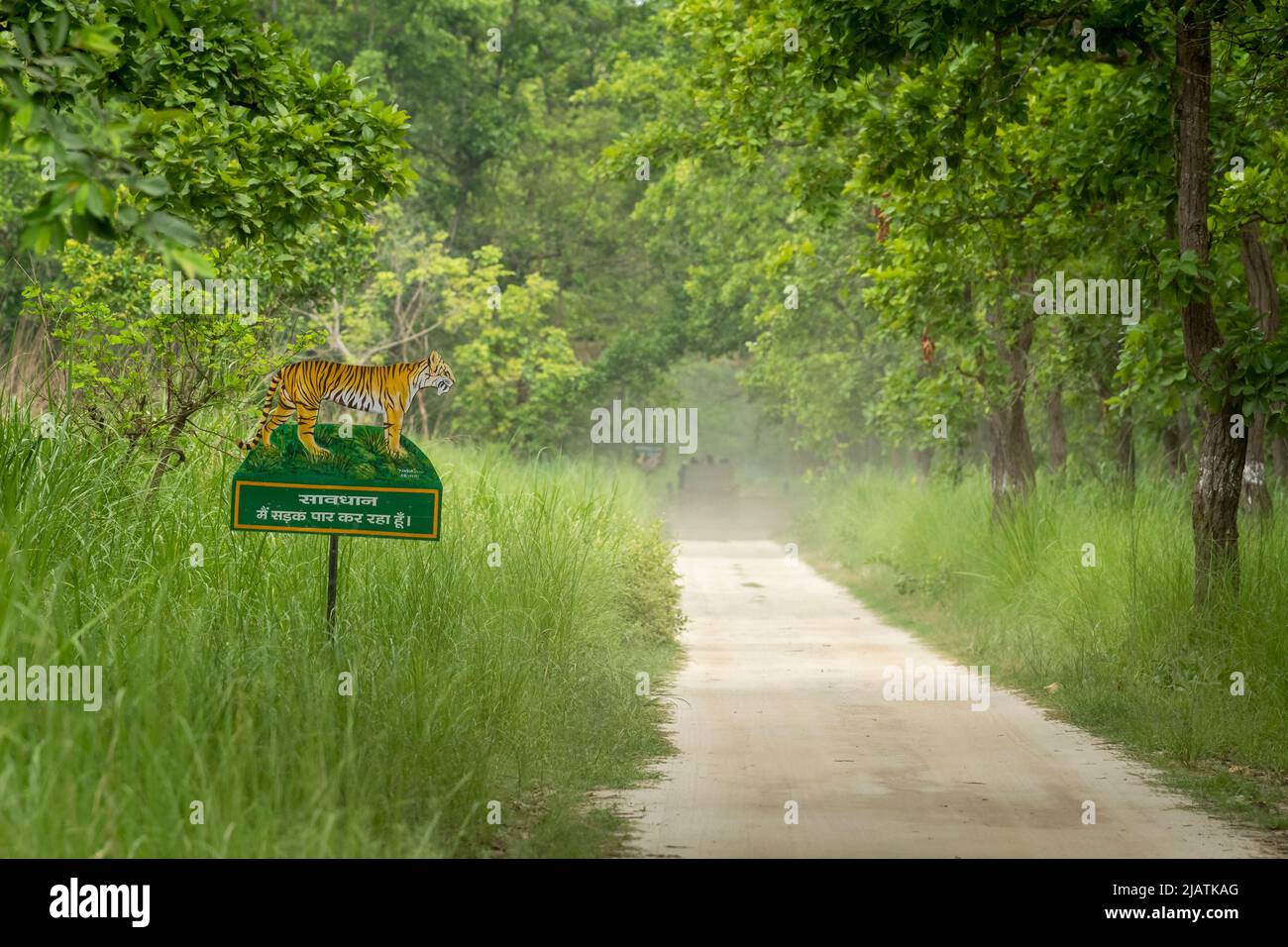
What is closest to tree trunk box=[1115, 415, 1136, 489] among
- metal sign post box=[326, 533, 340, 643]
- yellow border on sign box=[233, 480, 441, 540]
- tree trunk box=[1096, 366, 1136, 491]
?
tree trunk box=[1096, 366, 1136, 491]

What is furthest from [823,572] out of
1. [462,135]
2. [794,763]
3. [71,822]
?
[71,822]

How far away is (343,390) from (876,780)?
4.22 meters

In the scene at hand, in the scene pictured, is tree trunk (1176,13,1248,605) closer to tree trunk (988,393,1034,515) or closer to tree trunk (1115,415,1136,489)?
tree trunk (988,393,1034,515)

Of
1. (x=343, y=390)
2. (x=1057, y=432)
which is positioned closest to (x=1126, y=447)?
(x=1057, y=432)

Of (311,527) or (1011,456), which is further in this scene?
(1011,456)

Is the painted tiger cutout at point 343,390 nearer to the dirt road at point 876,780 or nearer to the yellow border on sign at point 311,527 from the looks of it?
the yellow border on sign at point 311,527

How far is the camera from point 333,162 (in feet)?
33.2

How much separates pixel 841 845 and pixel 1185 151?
6415 mm

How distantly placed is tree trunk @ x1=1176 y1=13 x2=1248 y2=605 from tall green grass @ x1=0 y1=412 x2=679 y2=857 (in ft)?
14.0

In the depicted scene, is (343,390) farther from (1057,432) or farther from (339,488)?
(1057,432)

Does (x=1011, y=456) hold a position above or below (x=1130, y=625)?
above

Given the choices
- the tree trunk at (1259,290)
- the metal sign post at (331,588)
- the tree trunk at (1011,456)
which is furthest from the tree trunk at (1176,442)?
the metal sign post at (331,588)

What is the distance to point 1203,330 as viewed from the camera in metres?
11.9

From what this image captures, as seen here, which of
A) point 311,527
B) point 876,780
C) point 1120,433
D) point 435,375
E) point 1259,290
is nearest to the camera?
point 311,527
